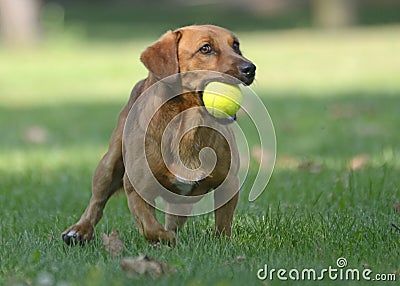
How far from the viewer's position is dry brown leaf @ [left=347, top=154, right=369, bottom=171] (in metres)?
6.69

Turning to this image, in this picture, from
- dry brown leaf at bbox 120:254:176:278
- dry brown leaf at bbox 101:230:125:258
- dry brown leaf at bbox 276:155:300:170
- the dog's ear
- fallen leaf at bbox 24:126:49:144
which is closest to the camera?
dry brown leaf at bbox 120:254:176:278

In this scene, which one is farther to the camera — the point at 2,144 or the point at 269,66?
the point at 269,66

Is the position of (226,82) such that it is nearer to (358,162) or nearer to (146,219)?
(146,219)

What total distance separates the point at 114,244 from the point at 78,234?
1.47 feet

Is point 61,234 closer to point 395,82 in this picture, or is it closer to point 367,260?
point 367,260

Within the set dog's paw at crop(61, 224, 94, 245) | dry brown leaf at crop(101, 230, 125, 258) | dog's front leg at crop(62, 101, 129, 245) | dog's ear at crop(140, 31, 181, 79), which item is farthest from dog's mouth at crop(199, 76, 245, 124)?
dog's paw at crop(61, 224, 94, 245)

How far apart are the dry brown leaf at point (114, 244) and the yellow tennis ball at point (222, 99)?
0.80 meters

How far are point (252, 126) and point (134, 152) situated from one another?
16.9 ft

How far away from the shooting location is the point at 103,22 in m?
32.2

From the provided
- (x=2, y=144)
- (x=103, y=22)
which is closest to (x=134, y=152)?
(x=2, y=144)

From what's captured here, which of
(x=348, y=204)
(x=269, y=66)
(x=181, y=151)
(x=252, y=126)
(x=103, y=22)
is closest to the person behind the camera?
(x=181, y=151)

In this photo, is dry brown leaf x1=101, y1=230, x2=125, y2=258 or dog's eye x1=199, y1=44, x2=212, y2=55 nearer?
dry brown leaf x1=101, y1=230, x2=125, y2=258

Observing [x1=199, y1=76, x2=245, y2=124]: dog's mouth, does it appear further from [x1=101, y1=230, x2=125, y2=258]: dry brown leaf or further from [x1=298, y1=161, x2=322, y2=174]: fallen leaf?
[x1=298, y1=161, x2=322, y2=174]: fallen leaf

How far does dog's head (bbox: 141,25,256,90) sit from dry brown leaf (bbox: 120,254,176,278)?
1.15 metres
